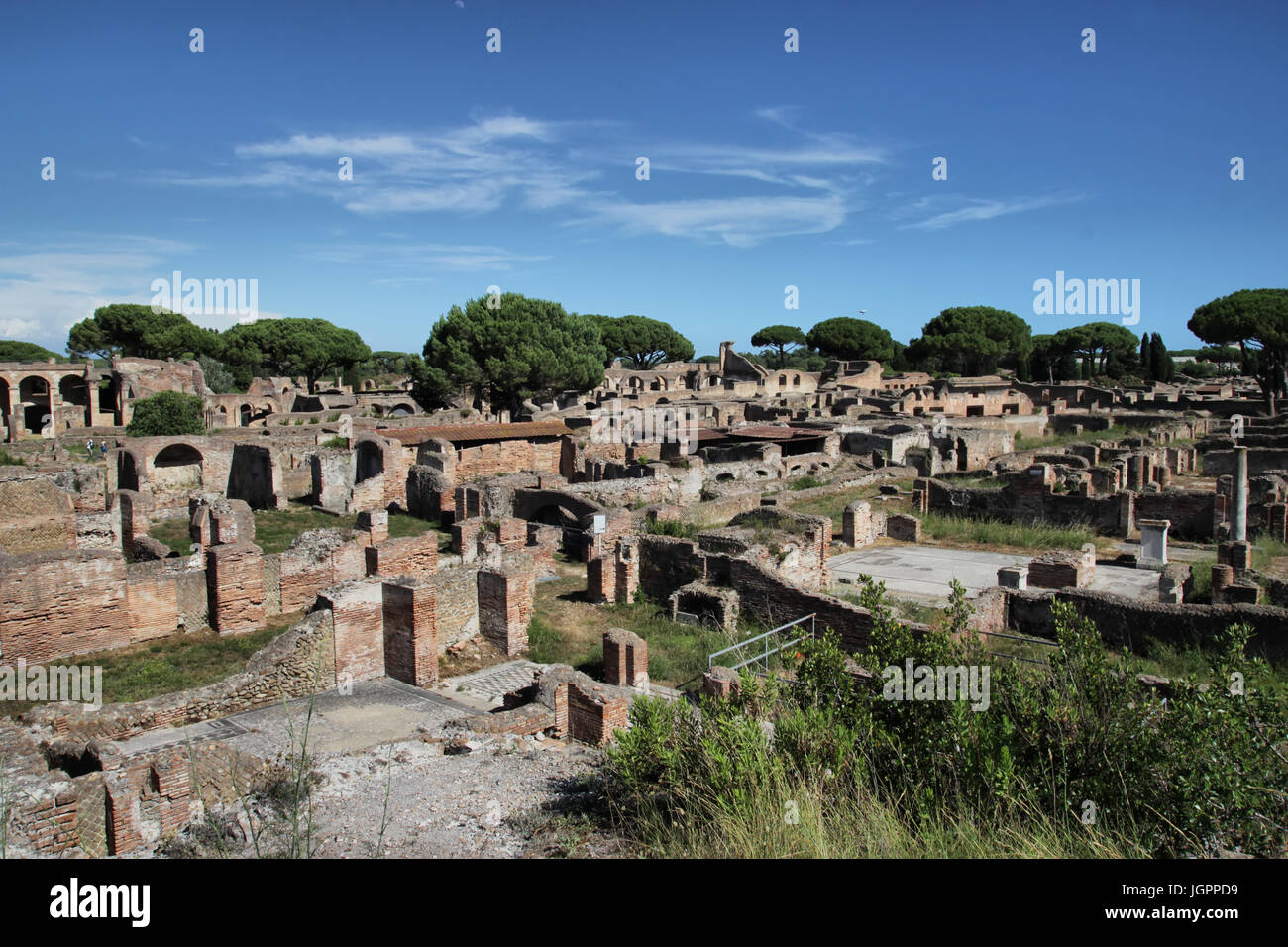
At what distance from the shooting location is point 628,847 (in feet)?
17.9

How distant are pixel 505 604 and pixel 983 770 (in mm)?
10298

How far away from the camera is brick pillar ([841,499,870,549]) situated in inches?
952

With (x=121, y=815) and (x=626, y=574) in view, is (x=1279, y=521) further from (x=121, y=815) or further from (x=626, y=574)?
(x=121, y=815)

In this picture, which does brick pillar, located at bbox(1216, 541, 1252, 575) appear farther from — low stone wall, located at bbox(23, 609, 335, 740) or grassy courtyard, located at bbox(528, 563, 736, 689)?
low stone wall, located at bbox(23, 609, 335, 740)

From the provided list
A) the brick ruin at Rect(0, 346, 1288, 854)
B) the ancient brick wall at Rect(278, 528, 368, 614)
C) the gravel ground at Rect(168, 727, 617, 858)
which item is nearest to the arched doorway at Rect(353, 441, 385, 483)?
the brick ruin at Rect(0, 346, 1288, 854)

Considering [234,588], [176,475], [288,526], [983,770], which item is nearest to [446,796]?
[983,770]

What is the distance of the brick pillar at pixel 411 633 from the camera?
1258cm

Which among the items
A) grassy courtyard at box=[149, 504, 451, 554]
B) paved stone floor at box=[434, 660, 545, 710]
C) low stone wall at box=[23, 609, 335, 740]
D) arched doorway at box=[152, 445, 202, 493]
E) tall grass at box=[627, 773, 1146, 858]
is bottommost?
paved stone floor at box=[434, 660, 545, 710]

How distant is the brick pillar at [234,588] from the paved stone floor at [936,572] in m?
11.8

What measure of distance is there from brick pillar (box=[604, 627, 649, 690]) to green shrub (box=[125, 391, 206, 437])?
35691 millimetres

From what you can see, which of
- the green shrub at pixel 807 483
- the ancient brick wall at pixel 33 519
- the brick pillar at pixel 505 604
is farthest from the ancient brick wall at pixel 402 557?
the green shrub at pixel 807 483

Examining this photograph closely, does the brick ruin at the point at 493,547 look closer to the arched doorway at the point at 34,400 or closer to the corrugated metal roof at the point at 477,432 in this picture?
the corrugated metal roof at the point at 477,432

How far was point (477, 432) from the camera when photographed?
126 ft
